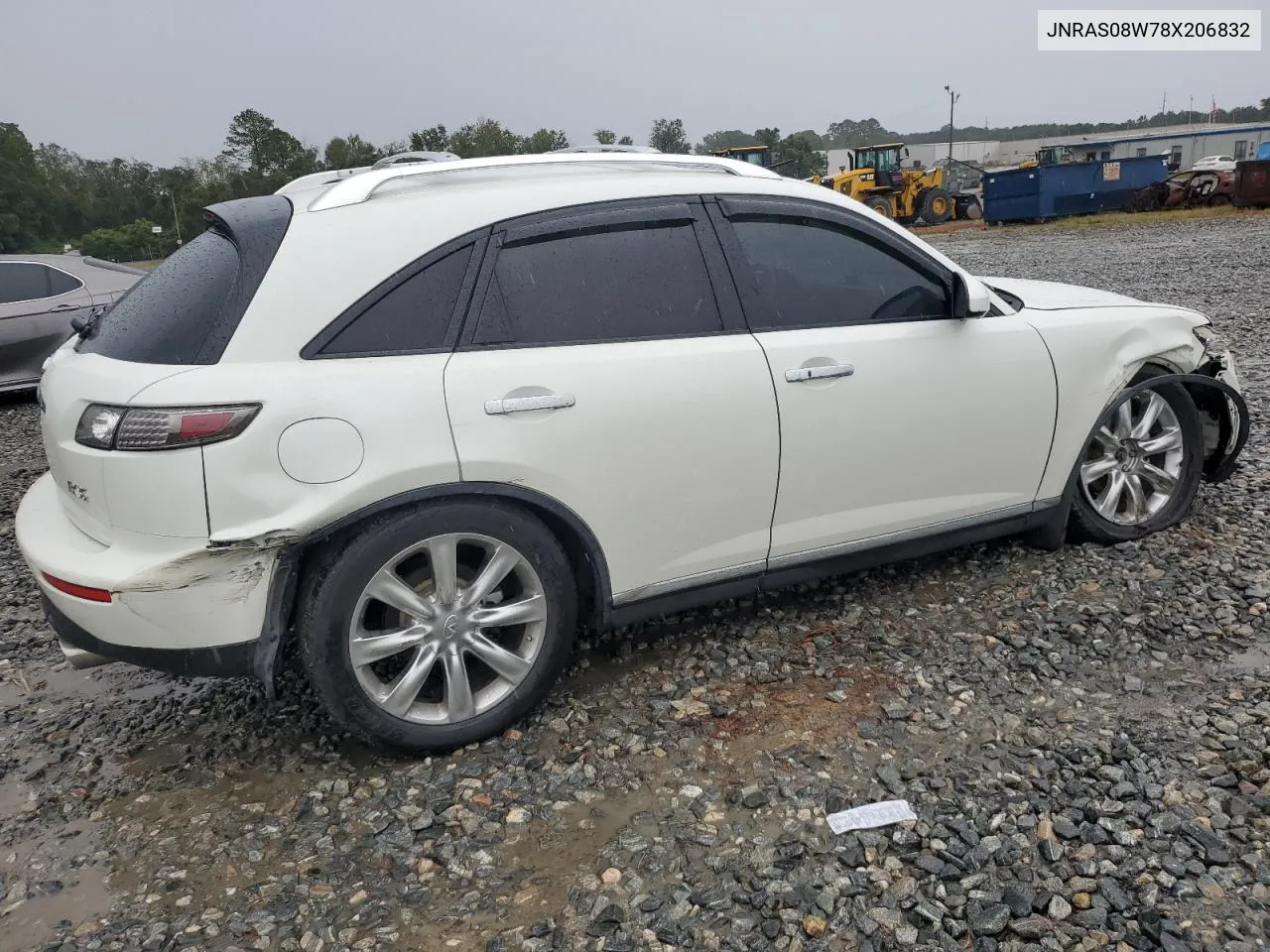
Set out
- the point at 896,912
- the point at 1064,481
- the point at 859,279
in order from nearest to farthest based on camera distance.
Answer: the point at 896,912
the point at 859,279
the point at 1064,481

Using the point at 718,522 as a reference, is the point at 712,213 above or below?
above

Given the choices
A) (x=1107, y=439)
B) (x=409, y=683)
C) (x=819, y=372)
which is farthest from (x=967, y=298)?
(x=409, y=683)

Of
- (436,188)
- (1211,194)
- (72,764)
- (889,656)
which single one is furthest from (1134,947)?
(1211,194)

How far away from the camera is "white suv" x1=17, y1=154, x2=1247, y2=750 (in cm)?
258

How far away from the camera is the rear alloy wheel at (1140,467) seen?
4.04 meters

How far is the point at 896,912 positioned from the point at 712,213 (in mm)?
2254

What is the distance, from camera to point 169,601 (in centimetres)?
257

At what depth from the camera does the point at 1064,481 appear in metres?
3.89

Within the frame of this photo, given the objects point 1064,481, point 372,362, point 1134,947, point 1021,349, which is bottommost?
point 1134,947

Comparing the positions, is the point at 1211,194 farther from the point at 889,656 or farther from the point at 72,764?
the point at 72,764

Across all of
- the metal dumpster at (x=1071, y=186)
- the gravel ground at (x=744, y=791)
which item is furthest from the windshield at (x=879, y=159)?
the gravel ground at (x=744, y=791)

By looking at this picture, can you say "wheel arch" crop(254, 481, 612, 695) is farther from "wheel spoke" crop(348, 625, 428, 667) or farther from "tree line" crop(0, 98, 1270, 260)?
"tree line" crop(0, 98, 1270, 260)

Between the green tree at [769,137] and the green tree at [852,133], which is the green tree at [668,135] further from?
the green tree at [852,133]

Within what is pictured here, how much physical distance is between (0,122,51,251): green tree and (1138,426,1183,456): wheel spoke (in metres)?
63.7
